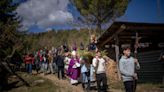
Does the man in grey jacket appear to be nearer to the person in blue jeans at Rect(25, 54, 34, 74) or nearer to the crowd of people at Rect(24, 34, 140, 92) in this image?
the crowd of people at Rect(24, 34, 140, 92)

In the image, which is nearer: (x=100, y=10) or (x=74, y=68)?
(x=74, y=68)

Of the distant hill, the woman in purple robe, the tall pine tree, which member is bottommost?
the woman in purple robe

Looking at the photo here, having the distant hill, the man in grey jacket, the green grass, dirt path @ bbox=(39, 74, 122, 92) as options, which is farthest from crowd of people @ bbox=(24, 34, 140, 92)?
the distant hill

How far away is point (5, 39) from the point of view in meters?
28.1

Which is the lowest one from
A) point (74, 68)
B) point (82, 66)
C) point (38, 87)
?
point (38, 87)

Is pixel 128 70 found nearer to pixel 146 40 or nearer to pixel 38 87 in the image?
pixel 38 87

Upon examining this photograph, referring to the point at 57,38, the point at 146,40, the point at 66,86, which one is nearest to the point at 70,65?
the point at 66,86

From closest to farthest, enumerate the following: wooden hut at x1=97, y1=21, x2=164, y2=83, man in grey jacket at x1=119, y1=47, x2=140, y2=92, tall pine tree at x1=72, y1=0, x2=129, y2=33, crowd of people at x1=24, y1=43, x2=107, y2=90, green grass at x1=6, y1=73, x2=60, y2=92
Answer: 1. man in grey jacket at x1=119, y1=47, x2=140, y2=92
2. crowd of people at x1=24, y1=43, x2=107, y2=90
3. green grass at x1=6, y1=73, x2=60, y2=92
4. wooden hut at x1=97, y1=21, x2=164, y2=83
5. tall pine tree at x1=72, y1=0, x2=129, y2=33

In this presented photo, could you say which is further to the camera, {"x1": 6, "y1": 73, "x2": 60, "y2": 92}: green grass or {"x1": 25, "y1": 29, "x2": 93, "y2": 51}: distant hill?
{"x1": 25, "y1": 29, "x2": 93, "y2": 51}: distant hill

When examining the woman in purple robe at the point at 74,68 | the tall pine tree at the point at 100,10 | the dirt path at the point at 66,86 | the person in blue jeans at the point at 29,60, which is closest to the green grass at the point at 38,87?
the dirt path at the point at 66,86

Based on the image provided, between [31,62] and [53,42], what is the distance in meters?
26.0

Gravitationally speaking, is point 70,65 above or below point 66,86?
above

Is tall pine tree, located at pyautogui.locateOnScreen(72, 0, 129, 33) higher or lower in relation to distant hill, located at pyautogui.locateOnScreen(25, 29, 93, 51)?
higher

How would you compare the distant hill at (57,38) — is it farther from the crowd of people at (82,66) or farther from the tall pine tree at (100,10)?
the crowd of people at (82,66)
